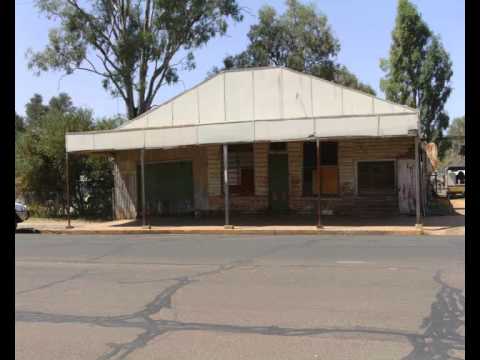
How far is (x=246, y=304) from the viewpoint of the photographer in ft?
22.0

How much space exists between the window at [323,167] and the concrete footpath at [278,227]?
1.38 meters

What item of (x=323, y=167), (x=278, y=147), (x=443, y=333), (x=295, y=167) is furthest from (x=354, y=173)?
(x=443, y=333)

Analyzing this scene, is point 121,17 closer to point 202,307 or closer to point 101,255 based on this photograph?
point 101,255

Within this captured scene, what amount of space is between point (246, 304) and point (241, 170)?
14.6 m

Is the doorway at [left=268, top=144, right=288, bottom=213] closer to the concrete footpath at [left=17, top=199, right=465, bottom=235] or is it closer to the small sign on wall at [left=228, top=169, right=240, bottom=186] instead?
the concrete footpath at [left=17, top=199, right=465, bottom=235]

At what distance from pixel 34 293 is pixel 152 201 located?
14.8 metres

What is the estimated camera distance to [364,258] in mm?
10461

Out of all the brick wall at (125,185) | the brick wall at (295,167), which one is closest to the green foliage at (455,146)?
the brick wall at (295,167)

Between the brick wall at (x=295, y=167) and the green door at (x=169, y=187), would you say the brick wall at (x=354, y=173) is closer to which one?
the brick wall at (x=295, y=167)

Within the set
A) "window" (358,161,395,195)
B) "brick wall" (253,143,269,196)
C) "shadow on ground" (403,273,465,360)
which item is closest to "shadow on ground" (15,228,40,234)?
"brick wall" (253,143,269,196)

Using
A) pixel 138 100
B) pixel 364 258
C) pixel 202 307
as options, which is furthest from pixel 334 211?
pixel 138 100

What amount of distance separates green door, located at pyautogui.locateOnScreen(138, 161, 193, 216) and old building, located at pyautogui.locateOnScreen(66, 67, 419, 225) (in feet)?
0.14

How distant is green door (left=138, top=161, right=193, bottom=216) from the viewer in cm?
2194
